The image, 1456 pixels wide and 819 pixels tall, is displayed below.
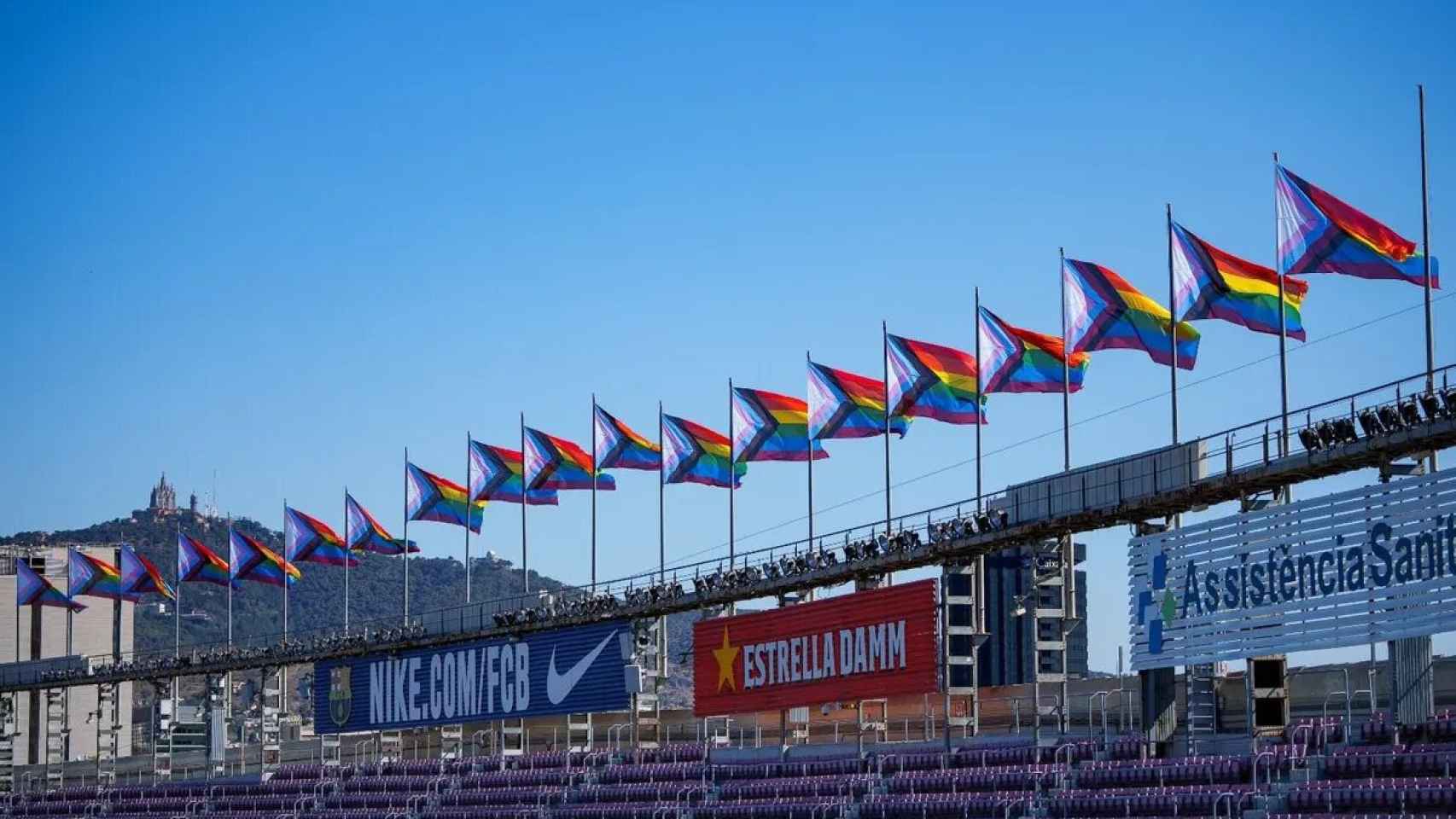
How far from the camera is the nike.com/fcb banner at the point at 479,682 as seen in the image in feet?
223

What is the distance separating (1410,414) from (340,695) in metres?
46.4

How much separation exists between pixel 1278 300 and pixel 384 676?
134 feet

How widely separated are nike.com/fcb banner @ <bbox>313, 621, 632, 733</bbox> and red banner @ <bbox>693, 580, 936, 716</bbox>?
424 centimetres

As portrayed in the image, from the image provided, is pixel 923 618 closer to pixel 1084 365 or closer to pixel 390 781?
pixel 1084 365

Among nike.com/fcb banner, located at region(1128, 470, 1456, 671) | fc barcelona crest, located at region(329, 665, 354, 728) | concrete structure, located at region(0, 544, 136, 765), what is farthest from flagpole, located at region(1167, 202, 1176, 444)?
concrete structure, located at region(0, 544, 136, 765)

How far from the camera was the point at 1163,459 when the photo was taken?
48.3 metres

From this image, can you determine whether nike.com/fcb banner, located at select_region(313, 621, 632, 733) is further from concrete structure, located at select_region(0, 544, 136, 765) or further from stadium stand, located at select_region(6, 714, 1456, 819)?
concrete structure, located at select_region(0, 544, 136, 765)

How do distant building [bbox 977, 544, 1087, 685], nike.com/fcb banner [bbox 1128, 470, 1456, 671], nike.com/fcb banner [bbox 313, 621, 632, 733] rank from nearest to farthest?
nike.com/fcb banner [bbox 1128, 470, 1456, 671] < nike.com/fcb banner [bbox 313, 621, 632, 733] < distant building [bbox 977, 544, 1087, 685]

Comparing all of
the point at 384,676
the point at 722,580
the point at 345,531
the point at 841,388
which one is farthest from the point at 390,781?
the point at 841,388

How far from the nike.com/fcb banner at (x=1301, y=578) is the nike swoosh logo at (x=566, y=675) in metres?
23.6

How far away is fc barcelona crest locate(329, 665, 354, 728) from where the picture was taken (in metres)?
78.7

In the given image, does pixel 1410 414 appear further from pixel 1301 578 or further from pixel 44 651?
pixel 44 651

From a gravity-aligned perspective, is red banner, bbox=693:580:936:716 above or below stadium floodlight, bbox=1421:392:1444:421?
below

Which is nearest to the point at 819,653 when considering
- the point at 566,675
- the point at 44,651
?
the point at 566,675
